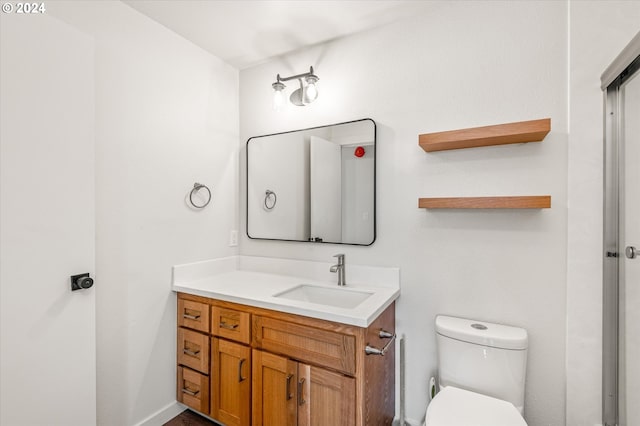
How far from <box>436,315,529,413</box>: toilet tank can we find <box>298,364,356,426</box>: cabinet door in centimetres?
53

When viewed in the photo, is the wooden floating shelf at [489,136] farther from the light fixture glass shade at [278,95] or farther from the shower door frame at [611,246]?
the light fixture glass shade at [278,95]

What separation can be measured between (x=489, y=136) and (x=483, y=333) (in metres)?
0.94

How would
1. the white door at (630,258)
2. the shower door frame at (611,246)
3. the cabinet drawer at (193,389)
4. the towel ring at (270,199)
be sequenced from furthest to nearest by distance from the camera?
the towel ring at (270,199)
the cabinet drawer at (193,389)
the shower door frame at (611,246)
the white door at (630,258)

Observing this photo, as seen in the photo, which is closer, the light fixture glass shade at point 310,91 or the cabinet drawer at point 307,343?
the cabinet drawer at point 307,343

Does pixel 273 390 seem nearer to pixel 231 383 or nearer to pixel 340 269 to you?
pixel 231 383

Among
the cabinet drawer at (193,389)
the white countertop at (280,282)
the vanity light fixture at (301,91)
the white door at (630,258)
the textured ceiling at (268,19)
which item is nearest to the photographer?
the white door at (630,258)

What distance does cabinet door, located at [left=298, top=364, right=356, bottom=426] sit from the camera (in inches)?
52.6

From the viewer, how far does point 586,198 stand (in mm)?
1380

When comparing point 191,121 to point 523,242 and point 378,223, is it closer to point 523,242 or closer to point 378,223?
point 378,223

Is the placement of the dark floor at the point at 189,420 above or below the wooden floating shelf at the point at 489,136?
below

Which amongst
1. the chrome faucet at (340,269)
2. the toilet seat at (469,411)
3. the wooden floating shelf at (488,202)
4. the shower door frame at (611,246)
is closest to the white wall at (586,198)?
the shower door frame at (611,246)

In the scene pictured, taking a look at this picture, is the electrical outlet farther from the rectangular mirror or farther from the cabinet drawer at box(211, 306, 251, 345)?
the cabinet drawer at box(211, 306, 251, 345)

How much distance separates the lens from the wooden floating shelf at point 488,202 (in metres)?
1.35

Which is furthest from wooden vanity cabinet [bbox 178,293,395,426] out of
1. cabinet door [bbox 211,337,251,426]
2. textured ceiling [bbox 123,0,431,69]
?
textured ceiling [bbox 123,0,431,69]
